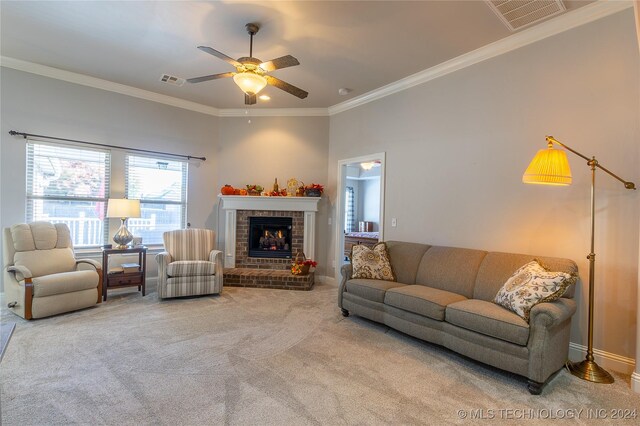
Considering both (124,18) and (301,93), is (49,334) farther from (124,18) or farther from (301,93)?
(301,93)

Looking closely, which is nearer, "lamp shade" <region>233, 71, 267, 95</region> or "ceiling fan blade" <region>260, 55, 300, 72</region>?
"ceiling fan blade" <region>260, 55, 300, 72</region>

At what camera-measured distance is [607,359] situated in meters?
2.77

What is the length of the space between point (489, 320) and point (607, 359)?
120 centimetres

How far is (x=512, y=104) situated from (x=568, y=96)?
19.5 inches

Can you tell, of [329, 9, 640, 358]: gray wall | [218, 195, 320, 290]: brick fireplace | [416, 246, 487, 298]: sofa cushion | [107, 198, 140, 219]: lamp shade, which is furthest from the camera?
[218, 195, 320, 290]: brick fireplace

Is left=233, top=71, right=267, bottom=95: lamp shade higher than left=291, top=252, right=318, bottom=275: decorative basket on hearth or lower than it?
higher

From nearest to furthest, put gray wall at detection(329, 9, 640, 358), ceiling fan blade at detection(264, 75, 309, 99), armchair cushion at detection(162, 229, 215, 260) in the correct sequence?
gray wall at detection(329, 9, 640, 358) < ceiling fan blade at detection(264, 75, 309, 99) < armchair cushion at detection(162, 229, 215, 260)

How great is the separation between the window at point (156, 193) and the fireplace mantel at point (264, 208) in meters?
0.76

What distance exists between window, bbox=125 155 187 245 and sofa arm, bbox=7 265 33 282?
1.62 meters

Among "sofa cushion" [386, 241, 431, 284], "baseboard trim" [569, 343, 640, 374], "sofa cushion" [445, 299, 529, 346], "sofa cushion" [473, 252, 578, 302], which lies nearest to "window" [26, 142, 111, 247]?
"sofa cushion" [386, 241, 431, 284]

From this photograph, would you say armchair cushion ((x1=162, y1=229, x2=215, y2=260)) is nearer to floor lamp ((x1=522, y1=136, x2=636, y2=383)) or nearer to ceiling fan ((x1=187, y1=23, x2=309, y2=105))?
ceiling fan ((x1=187, y1=23, x2=309, y2=105))

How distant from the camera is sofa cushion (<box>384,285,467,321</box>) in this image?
297 centimetres

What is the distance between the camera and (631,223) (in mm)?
Answer: 2668

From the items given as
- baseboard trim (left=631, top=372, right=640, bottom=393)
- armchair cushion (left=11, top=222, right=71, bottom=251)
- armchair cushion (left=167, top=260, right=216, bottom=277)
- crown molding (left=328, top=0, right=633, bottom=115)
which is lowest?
baseboard trim (left=631, top=372, right=640, bottom=393)
